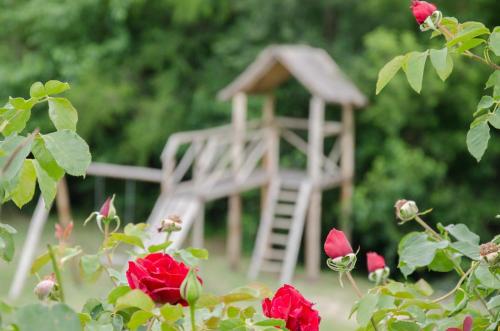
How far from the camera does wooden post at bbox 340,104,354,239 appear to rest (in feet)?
29.1

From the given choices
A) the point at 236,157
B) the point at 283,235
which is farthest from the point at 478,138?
the point at 283,235

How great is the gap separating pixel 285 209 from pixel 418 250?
8.33 metres

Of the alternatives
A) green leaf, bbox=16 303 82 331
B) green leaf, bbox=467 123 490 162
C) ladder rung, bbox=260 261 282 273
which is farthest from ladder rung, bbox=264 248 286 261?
green leaf, bbox=16 303 82 331

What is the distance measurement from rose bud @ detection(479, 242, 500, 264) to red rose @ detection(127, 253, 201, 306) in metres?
0.36

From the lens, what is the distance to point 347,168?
8.98m

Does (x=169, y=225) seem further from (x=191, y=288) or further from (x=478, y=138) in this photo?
(x=478, y=138)

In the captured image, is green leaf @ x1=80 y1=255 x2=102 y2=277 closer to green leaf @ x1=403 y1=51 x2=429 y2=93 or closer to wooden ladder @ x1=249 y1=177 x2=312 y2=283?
green leaf @ x1=403 y1=51 x2=429 y2=93

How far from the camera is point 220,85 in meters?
10.8

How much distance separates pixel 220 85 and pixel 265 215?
2.81 meters

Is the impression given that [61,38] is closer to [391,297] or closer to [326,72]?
[326,72]

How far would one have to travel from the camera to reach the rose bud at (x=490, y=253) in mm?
929

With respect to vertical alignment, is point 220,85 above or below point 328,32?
below

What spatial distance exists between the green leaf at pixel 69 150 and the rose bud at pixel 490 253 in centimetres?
47

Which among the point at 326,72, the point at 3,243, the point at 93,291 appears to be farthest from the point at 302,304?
the point at 326,72
